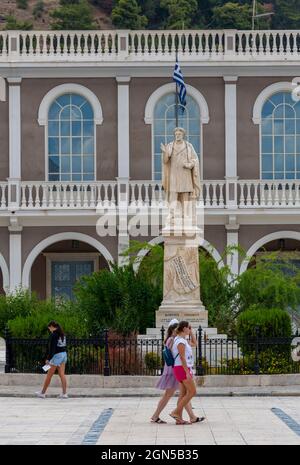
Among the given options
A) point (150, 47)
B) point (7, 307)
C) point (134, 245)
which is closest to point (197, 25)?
point (150, 47)

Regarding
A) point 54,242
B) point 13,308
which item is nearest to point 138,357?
point 13,308

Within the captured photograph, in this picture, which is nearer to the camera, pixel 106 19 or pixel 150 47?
pixel 150 47

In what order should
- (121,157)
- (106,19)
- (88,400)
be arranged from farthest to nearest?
(106,19) → (121,157) → (88,400)

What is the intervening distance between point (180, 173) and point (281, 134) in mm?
13375

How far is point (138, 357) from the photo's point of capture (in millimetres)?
25422

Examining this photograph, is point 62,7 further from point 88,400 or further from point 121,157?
point 88,400

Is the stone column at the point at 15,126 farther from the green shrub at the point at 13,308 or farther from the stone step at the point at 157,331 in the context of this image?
the stone step at the point at 157,331

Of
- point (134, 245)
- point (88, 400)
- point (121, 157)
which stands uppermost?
point (121, 157)

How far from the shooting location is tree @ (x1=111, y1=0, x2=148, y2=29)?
77.7 m

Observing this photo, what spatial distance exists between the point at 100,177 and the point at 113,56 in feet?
11.5

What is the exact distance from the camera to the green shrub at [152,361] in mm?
25312

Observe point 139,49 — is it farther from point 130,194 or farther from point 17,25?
point 17,25

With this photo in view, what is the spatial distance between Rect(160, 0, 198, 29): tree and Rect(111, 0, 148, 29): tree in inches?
70.4

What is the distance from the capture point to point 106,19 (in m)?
87.4
